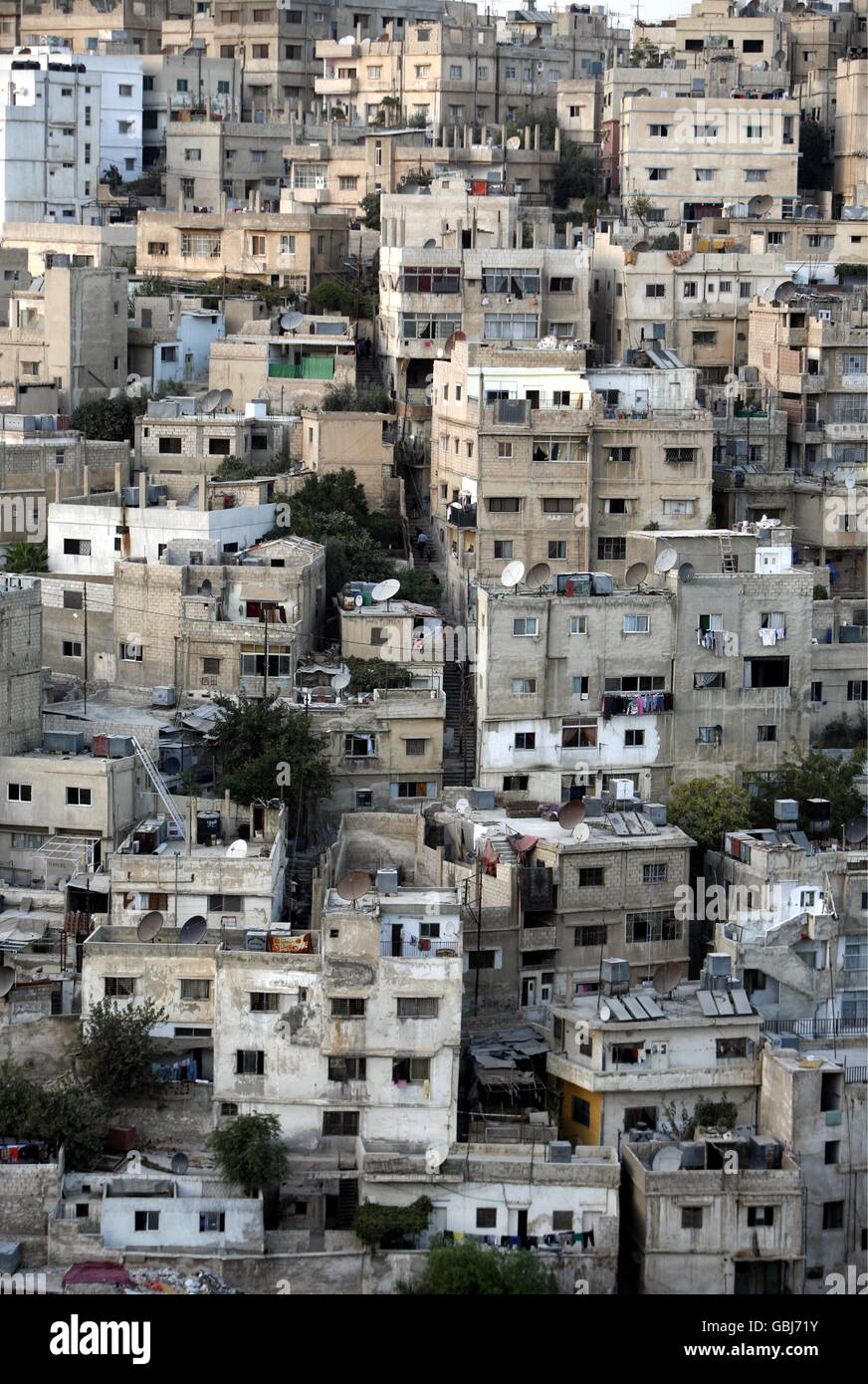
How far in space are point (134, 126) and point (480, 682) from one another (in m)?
23.9

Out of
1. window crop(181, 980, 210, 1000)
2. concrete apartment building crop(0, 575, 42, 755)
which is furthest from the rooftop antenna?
concrete apartment building crop(0, 575, 42, 755)

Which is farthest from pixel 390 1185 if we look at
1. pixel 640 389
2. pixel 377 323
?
pixel 377 323

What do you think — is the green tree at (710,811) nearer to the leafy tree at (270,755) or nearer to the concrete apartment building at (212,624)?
the leafy tree at (270,755)

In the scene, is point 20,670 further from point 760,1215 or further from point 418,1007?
point 760,1215

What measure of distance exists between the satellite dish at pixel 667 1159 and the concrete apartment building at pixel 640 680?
22.9ft

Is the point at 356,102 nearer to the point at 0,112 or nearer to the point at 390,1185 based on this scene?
the point at 0,112

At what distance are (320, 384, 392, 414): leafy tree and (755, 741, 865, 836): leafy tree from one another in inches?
359

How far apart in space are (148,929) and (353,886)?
1837 mm

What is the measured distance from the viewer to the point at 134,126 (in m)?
54.2

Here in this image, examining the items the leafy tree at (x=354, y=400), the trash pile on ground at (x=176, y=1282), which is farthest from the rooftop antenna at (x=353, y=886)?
the leafy tree at (x=354, y=400)

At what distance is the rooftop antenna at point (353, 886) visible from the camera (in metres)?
27.6

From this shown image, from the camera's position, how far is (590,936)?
98.0ft

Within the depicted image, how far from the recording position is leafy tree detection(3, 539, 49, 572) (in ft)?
120

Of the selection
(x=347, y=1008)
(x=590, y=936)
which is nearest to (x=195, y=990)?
(x=347, y=1008)
